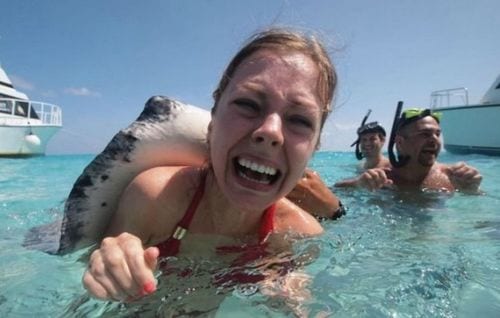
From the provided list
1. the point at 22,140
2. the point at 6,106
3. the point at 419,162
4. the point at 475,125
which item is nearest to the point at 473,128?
the point at 475,125

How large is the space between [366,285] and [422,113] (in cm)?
367

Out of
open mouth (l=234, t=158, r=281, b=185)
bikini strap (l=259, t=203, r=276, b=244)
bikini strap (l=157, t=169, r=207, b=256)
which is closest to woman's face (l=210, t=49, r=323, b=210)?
open mouth (l=234, t=158, r=281, b=185)

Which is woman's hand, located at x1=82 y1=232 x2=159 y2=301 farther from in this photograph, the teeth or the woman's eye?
the woman's eye

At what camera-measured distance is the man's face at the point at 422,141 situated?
5008 mm

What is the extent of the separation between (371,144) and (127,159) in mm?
5946

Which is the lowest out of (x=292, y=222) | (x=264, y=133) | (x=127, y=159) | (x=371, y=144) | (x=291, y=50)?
(x=371, y=144)

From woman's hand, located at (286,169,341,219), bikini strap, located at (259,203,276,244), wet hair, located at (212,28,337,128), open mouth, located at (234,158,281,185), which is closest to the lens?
open mouth, located at (234,158,281,185)

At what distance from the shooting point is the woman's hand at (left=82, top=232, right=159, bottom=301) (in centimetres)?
125

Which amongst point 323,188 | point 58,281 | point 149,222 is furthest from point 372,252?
point 58,281

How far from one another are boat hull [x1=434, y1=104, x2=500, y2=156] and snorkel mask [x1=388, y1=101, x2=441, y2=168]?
14597mm

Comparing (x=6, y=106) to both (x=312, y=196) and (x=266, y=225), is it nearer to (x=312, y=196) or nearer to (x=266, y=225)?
(x=312, y=196)

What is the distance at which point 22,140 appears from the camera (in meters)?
22.1

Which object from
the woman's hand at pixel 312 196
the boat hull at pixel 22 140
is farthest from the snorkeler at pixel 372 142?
the boat hull at pixel 22 140

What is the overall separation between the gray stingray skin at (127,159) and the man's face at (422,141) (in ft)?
11.0
